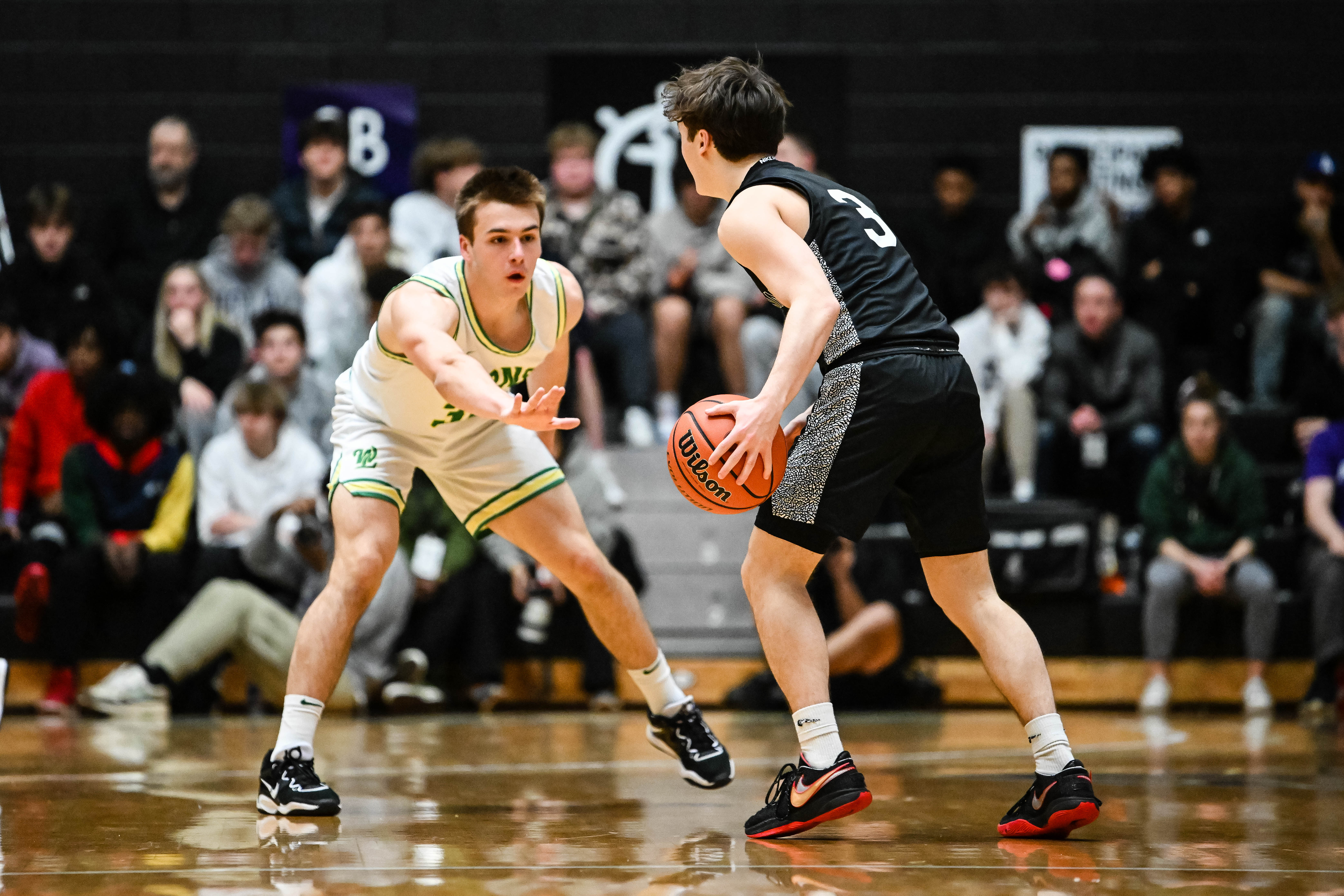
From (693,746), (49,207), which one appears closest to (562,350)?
(693,746)

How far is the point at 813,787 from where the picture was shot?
134 inches

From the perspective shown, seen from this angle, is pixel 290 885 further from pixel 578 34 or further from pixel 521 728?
pixel 578 34

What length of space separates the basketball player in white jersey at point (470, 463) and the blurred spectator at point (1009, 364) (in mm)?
3670

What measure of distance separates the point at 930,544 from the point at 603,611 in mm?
994

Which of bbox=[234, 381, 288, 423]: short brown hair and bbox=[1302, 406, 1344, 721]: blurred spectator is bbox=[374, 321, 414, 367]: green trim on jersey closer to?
bbox=[234, 381, 288, 423]: short brown hair

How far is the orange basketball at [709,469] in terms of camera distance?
337 cm

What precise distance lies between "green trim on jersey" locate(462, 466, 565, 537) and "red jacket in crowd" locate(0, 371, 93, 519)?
3.70m

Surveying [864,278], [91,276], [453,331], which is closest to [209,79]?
[91,276]

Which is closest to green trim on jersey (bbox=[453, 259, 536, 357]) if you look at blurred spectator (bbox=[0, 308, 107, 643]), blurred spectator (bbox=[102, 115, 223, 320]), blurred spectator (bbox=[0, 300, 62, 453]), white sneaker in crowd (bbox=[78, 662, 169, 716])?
white sneaker in crowd (bbox=[78, 662, 169, 716])

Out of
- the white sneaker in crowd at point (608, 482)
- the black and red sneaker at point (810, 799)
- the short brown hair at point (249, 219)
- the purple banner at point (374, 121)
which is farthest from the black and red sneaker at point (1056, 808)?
the purple banner at point (374, 121)

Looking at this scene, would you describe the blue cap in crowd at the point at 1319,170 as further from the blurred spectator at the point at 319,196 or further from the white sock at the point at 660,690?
the white sock at the point at 660,690

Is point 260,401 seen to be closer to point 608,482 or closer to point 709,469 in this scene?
point 608,482

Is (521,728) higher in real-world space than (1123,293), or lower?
lower

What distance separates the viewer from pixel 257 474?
271 inches
